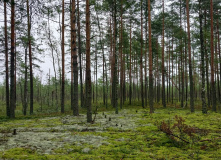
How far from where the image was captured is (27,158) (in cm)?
398

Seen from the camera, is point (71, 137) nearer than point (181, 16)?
Yes

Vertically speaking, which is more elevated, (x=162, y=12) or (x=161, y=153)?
(x=162, y=12)

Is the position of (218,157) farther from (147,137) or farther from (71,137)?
(71,137)

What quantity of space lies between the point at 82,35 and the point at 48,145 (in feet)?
70.1

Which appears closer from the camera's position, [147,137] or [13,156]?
[13,156]

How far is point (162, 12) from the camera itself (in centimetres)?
2189

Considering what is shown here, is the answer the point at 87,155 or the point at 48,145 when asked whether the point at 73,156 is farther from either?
the point at 48,145

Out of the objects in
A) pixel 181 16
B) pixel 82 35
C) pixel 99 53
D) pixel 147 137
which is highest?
pixel 181 16

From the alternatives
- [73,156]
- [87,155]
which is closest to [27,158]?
[73,156]

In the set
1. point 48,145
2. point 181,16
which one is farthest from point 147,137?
point 181,16

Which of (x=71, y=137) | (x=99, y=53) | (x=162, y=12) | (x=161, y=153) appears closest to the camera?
(x=161, y=153)

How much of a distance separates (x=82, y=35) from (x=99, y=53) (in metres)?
5.73

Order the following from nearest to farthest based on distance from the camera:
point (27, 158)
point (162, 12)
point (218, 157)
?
point (27, 158) → point (218, 157) → point (162, 12)

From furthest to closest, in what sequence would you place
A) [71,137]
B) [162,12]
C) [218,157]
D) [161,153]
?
1. [162,12]
2. [71,137]
3. [161,153]
4. [218,157]
